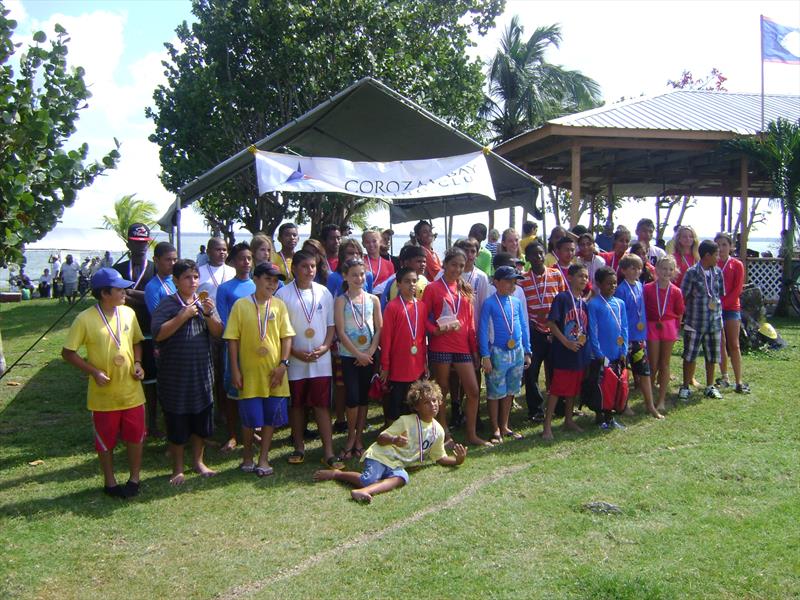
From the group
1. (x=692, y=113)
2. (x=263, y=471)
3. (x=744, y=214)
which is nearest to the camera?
(x=263, y=471)

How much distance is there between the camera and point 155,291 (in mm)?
6367

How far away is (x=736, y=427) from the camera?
6.95 m

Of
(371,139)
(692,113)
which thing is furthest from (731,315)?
(692,113)

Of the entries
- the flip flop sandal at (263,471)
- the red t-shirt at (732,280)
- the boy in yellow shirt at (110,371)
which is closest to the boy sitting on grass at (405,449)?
the flip flop sandal at (263,471)

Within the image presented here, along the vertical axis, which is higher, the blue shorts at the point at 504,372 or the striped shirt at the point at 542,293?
the striped shirt at the point at 542,293

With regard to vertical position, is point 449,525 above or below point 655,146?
below

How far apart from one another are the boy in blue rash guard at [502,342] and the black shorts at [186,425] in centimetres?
260

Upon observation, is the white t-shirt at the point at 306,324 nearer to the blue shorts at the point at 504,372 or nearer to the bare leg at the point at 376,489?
the bare leg at the point at 376,489

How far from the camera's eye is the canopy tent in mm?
8359

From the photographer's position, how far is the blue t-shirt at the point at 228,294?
639 cm

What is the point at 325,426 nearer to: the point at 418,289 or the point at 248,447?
the point at 248,447

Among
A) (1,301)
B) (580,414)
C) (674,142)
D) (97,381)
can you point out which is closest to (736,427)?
(580,414)

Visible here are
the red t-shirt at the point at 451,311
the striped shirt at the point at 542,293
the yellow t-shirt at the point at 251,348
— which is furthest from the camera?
the striped shirt at the point at 542,293

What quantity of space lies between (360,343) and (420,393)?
813 mm
